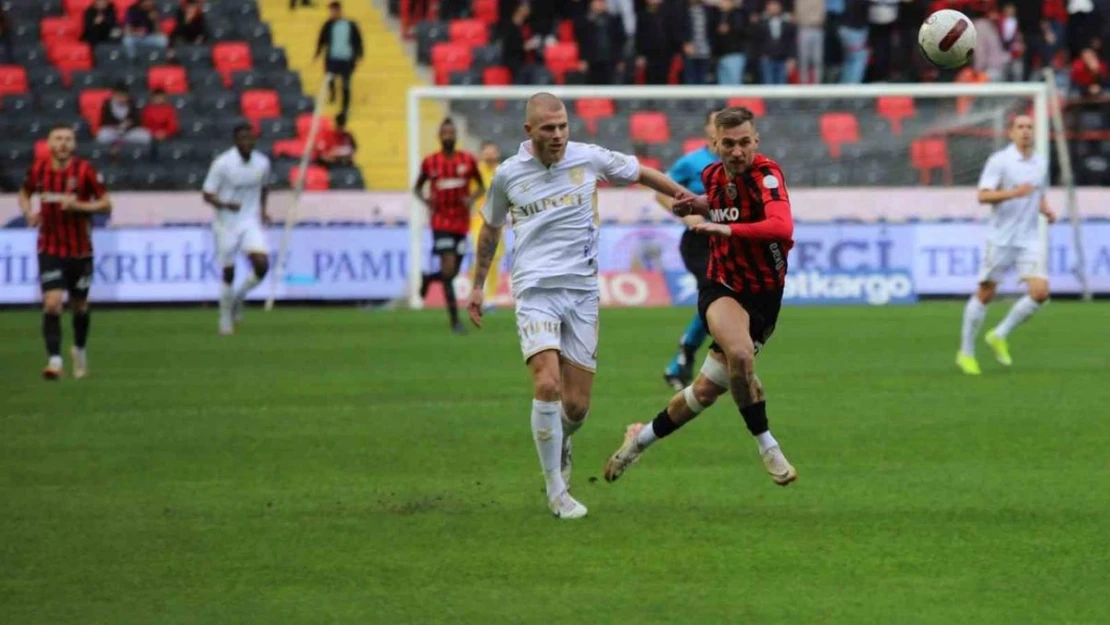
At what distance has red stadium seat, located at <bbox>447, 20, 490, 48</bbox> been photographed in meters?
31.0

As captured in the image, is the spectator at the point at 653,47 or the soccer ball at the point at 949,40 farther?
the spectator at the point at 653,47

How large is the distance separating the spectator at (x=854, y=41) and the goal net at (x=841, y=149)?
276cm

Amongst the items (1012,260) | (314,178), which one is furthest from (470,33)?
(1012,260)

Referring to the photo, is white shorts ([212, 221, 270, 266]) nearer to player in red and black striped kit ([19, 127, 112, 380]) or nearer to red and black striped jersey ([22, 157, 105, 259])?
player in red and black striped kit ([19, 127, 112, 380])

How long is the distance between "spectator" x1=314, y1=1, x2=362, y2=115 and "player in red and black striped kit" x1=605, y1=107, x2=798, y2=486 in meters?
19.4

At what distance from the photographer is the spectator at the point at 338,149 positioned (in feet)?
92.9

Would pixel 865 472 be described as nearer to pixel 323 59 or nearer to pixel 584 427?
pixel 584 427

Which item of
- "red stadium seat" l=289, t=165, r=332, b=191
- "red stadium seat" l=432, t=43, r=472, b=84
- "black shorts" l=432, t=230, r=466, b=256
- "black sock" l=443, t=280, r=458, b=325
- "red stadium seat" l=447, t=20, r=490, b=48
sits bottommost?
"black sock" l=443, t=280, r=458, b=325

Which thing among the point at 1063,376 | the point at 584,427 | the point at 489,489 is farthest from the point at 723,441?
the point at 1063,376

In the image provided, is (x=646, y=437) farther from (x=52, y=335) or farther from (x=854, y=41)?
(x=854, y=41)

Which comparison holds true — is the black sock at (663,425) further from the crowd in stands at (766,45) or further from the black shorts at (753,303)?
the crowd in stands at (766,45)

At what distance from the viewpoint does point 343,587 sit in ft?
25.3

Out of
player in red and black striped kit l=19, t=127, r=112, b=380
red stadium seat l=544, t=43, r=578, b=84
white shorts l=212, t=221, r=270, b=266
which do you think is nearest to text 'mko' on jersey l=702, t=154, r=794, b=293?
player in red and black striped kit l=19, t=127, r=112, b=380

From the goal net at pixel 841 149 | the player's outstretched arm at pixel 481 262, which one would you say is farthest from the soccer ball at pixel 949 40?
the goal net at pixel 841 149
